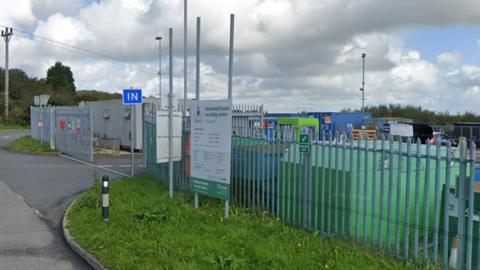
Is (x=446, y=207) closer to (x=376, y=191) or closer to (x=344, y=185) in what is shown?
(x=376, y=191)

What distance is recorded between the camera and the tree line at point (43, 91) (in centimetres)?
6012

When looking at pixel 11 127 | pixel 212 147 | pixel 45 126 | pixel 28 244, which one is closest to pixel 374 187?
pixel 212 147

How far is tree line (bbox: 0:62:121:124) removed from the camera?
6012cm

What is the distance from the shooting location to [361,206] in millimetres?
6648

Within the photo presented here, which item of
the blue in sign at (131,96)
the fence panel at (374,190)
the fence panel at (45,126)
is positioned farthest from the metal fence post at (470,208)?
the fence panel at (45,126)

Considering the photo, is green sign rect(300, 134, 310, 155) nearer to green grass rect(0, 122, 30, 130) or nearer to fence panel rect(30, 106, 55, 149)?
fence panel rect(30, 106, 55, 149)

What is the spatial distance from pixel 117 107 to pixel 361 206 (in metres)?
22.3

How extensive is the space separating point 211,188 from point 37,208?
13.8ft

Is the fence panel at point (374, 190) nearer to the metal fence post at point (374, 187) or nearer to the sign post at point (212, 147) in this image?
the metal fence post at point (374, 187)

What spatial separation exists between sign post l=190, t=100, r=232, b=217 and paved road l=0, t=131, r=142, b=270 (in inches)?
102

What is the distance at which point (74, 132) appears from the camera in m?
21.3

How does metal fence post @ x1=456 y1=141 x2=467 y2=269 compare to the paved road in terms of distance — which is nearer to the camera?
metal fence post @ x1=456 y1=141 x2=467 y2=269

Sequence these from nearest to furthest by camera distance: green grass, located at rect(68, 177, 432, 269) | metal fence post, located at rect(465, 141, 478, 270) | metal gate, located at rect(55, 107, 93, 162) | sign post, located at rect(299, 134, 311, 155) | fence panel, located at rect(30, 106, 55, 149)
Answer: metal fence post, located at rect(465, 141, 478, 270) → green grass, located at rect(68, 177, 432, 269) → sign post, located at rect(299, 134, 311, 155) → metal gate, located at rect(55, 107, 93, 162) → fence panel, located at rect(30, 106, 55, 149)

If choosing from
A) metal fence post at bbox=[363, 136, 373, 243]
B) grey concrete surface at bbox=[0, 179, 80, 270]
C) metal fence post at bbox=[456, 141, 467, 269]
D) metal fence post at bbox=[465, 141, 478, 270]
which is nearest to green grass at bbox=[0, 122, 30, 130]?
grey concrete surface at bbox=[0, 179, 80, 270]
